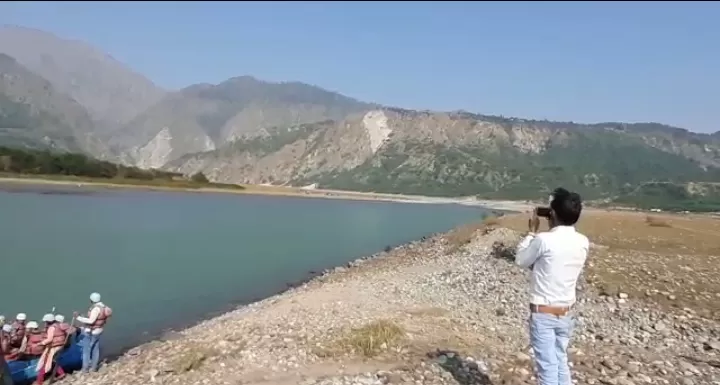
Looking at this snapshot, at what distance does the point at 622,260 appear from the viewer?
23.5m

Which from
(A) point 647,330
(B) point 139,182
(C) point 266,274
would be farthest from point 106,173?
(A) point 647,330

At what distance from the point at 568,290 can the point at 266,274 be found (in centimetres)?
3451

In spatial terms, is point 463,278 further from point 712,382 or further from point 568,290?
point 568,290

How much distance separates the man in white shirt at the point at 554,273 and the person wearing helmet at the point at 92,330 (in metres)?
11.9

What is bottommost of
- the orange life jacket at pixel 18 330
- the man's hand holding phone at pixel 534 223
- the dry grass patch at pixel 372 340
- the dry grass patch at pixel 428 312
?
the orange life jacket at pixel 18 330

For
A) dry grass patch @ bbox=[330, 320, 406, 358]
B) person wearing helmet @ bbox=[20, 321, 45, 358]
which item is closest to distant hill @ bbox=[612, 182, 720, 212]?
dry grass patch @ bbox=[330, 320, 406, 358]

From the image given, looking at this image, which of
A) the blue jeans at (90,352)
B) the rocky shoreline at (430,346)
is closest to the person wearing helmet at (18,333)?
the blue jeans at (90,352)

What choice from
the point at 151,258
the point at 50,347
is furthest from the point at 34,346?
the point at 151,258

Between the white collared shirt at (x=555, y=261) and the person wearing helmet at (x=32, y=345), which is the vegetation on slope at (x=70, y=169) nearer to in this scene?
the person wearing helmet at (x=32, y=345)

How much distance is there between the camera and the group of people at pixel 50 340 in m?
15.7

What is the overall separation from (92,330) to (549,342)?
12260 millimetres

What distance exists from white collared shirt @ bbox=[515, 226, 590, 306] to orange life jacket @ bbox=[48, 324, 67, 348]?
41.9ft

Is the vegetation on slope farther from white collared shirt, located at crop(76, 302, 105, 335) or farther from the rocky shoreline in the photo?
Result: the rocky shoreline

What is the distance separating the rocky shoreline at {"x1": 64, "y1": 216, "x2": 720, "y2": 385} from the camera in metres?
11.3
